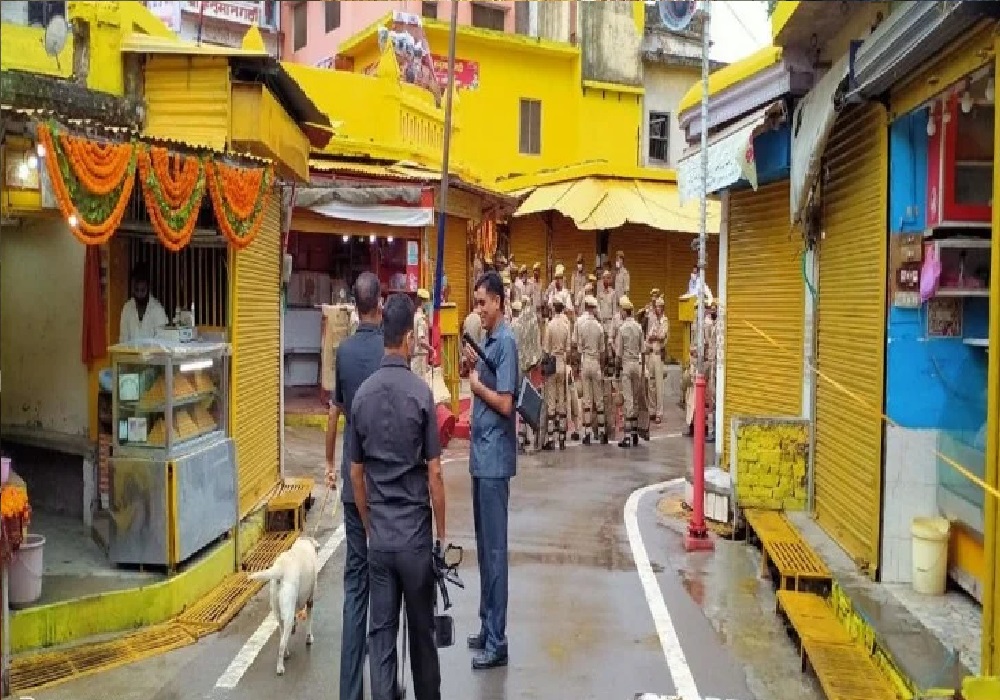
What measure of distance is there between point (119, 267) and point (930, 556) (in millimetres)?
6730

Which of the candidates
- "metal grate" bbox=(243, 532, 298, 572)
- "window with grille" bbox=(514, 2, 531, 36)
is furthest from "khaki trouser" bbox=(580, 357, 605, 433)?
"window with grille" bbox=(514, 2, 531, 36)

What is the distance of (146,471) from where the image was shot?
22.8 ft

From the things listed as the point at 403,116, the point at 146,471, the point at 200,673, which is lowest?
the point at 200,673

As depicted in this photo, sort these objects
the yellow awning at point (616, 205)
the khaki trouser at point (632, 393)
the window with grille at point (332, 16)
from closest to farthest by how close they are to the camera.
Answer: the khaki trouser at point (632, 393) → the yellow awning at point (616, 205) → the window with grille at point (332, 16)

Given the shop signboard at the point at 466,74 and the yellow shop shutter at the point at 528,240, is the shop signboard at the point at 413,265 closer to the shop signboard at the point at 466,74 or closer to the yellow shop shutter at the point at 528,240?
the yellow shop shutter at the point at 528,240

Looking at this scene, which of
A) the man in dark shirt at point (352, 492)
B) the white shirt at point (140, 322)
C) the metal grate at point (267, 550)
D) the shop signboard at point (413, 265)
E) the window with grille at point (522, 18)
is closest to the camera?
the man in dark shirt at point (352, 492)

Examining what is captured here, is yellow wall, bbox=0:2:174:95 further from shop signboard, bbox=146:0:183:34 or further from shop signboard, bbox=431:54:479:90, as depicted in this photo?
shop signboard, bbox=431:54:479:90

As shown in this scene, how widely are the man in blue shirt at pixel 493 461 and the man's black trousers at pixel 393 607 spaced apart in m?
1.25

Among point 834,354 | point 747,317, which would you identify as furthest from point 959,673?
point 747,317

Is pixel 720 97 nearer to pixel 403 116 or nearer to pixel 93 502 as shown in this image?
pixel 93 502

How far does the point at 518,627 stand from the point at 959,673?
2871 mm

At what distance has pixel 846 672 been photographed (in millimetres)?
5371

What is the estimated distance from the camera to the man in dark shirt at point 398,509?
465 cm

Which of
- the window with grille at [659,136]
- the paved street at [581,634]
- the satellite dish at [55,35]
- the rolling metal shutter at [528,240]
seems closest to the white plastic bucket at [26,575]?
the paved street at [581,634]
